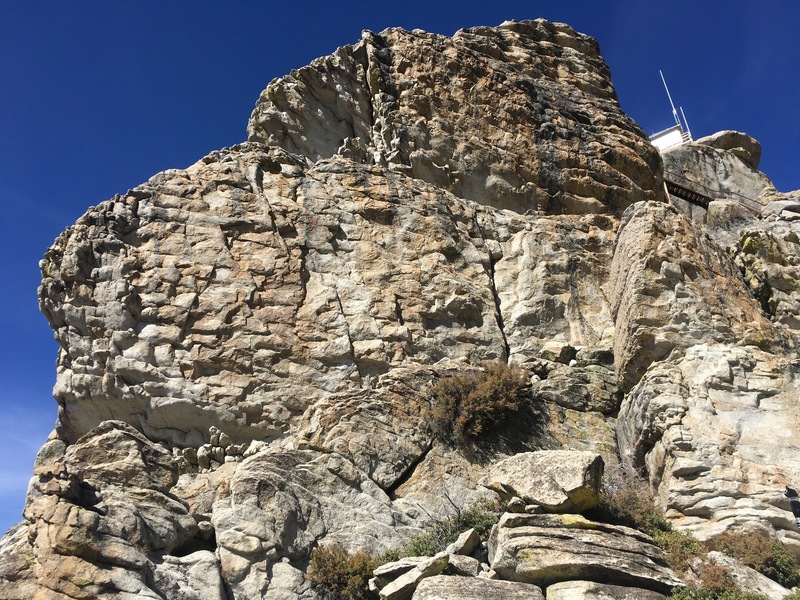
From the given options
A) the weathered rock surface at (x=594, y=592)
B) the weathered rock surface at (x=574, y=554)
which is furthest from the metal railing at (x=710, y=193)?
the weathered rock surface at (x=594, y=592)

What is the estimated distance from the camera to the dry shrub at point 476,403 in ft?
47.8

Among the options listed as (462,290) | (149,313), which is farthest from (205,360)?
A: (462,290)

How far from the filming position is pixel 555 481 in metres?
11.4

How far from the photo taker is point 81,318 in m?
15.7

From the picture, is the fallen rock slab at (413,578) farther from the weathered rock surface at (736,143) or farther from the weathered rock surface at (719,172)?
the weathered rock surface at (736,143)

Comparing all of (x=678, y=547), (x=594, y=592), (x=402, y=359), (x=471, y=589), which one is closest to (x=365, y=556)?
(x=471, y=589)

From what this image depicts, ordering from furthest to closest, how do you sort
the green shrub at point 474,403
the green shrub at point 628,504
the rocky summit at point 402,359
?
the green shrub at point 474,403 < the green shrub at point 628,504 < the rocky summit at point 402,359

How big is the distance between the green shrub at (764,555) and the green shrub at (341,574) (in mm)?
5493

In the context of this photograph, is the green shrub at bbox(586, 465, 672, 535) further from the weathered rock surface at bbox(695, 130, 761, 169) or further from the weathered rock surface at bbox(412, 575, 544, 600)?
the weathered rock surface at bbox(695, 130, 761, 169)

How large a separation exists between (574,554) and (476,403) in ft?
16.0

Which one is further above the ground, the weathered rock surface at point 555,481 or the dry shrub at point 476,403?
the dry shrub at point 476,403

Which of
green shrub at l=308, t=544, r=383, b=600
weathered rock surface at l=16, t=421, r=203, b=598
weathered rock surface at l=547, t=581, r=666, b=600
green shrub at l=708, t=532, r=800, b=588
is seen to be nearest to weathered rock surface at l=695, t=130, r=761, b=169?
green shrub at l=708, t=532, r=800, b=588

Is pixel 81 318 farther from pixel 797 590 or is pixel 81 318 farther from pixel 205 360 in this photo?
pixel 797 590

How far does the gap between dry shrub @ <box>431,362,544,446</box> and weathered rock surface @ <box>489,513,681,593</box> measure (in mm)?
3553
